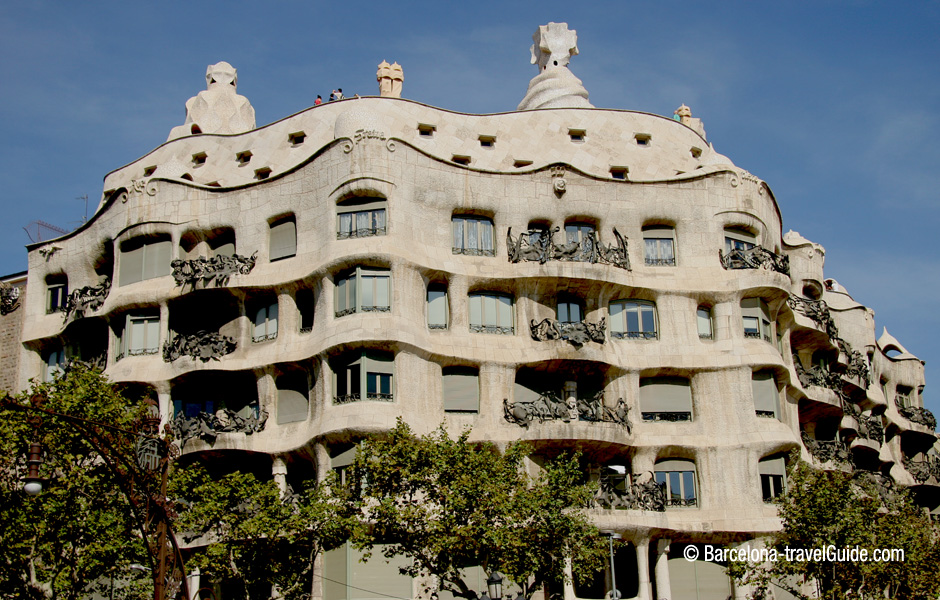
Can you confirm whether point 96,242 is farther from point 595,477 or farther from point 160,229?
point 595,477

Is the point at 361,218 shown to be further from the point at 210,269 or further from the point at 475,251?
the point at 210,269

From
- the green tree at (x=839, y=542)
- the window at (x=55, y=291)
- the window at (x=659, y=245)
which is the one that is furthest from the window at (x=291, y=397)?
the green tree at (x=839, y=542)

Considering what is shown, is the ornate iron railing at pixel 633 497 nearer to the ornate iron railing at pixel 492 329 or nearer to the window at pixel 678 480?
the window at pixel 678 480

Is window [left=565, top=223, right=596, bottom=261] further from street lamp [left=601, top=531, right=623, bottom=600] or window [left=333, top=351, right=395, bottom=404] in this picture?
street lamp [left=601, top=531, right=623, bottom=600]

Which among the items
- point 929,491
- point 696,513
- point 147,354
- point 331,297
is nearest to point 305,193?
point 331,297

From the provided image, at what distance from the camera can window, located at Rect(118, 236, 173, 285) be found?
1896 inches

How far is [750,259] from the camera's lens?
48.4m

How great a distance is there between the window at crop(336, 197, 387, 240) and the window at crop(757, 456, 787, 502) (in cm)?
1635

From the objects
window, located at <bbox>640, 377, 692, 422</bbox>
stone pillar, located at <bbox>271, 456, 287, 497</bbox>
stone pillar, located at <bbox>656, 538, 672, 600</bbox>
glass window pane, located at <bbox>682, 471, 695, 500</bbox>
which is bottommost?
stone pillar, located at <bbox>656, 538, 672, 600</bbox>

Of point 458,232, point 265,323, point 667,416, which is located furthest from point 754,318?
point 265,323

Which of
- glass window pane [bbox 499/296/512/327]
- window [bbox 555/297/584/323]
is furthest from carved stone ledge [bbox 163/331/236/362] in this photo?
window [bbox 555/297/584/323]

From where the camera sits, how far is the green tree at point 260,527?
1453 inches

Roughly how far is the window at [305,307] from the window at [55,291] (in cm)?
1162

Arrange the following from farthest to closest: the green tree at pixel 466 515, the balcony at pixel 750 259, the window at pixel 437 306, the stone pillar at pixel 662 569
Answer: the balcony at pixel 750 259
the window at pixel 437 306
the stone pillar at pixel 662 569
the green tree at pixel 466 515
